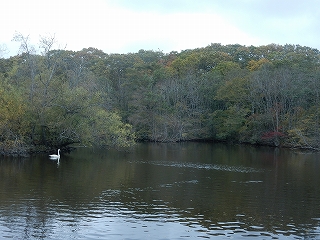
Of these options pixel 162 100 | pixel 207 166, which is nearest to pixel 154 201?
pixel 207 166

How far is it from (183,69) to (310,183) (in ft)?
183

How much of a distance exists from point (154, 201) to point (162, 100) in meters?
52.9

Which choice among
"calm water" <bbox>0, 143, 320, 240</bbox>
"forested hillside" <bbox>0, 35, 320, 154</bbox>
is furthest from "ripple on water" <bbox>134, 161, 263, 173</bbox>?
"forested hillside" <bbox>0, 35, 320, 154</bbox>

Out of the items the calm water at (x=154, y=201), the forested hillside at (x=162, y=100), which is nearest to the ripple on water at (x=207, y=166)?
the calm water at (x=154, y=201)

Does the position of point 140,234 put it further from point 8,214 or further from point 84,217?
point 8,214

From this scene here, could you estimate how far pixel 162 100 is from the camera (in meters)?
74.3

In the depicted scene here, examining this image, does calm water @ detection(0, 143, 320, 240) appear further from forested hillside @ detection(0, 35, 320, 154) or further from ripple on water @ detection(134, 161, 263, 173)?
forested hillside @ detection(0, 35, 320, 154)

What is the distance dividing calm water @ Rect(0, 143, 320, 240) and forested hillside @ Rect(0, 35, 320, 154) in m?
5.56

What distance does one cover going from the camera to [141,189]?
25141 millimetres

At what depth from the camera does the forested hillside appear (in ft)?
133

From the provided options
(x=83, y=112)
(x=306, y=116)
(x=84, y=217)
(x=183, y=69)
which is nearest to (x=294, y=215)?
(x=84, y=217)

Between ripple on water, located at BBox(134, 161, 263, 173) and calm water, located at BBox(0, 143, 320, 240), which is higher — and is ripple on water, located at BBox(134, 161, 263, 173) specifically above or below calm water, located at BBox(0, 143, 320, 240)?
above

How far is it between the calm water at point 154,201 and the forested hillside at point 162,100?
5558 millimetres

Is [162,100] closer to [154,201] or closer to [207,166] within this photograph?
[207,166]
